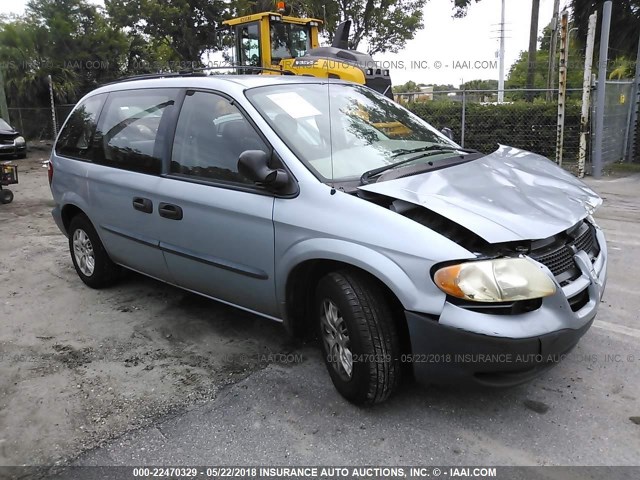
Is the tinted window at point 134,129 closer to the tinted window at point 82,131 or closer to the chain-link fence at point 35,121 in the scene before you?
the tinted window at point 82,131

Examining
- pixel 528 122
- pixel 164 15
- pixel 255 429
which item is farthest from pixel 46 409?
pixel 164 15

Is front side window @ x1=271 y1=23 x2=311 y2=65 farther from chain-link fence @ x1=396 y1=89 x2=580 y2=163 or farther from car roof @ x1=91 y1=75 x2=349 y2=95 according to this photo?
car roof @ x1=91 y1=75 x2=349 y2=95

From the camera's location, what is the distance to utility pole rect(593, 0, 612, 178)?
9.53 m

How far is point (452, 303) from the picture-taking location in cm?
246

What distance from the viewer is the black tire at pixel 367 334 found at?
8.83ft

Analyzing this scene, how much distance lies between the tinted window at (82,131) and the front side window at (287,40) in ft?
26.3

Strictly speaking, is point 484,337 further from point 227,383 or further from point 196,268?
point 196,268

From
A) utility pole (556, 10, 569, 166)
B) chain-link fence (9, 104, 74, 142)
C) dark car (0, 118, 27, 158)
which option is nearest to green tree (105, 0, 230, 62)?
chain-link fence (9, 104, 74, 142)

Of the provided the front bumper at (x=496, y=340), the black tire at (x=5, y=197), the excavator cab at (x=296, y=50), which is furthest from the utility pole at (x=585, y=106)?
the black tire at (x=5, y=197)

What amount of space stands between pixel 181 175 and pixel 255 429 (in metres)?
1.77

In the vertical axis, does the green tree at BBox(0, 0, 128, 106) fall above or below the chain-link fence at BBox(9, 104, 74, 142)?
above

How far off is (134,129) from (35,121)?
1871 cm

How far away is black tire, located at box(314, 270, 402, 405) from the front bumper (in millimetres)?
136

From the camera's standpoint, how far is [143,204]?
12.8 ft
